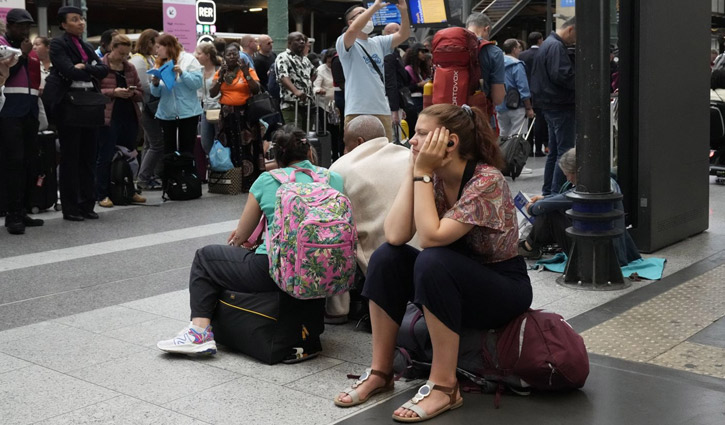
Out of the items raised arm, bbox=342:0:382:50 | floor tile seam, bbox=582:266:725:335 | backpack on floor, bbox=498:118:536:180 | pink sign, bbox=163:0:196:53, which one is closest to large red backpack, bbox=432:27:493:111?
raised arm, bbox=342:0:382:50

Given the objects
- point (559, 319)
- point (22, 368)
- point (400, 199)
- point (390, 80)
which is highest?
point (390, 80)

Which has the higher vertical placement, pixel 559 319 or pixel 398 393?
pixel 559 319

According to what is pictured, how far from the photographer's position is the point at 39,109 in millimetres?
8922

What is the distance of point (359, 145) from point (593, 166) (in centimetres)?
180

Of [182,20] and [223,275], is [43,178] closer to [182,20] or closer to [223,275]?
[223,275]

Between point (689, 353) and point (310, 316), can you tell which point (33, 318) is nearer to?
point (310, 316)

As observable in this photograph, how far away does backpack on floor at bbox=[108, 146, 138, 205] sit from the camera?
404 inches

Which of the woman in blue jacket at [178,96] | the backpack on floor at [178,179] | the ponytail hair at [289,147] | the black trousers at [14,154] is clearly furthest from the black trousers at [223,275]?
the woman in blue jacket at [178,96]

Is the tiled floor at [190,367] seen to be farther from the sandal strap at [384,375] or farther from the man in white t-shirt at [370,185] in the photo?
the man in white t-shirt at [370,185]

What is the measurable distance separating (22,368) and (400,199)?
6.82ft

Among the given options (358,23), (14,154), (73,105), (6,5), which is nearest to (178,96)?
(73,105)

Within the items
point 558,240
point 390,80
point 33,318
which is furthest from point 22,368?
point 390,80

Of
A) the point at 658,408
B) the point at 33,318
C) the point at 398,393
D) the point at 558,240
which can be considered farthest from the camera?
the point at 558,240

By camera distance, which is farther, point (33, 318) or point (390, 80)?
point (390, 80)
